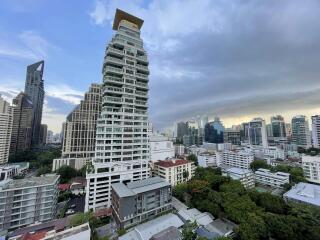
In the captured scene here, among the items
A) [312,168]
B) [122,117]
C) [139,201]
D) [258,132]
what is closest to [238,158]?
[312,168]

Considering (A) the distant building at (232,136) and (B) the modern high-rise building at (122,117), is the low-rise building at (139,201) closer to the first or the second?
(B) the modern high-rise building at (122,117)

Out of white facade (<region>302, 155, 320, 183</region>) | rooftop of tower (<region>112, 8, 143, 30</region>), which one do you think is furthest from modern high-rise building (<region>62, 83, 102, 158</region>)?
white facade (<region>302, 155, 320, 183</region>)

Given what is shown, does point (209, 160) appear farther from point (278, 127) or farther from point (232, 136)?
point (278, 127)

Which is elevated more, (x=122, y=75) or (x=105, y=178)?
(x=122, y=75)

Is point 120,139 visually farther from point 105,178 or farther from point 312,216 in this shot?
point 312,216

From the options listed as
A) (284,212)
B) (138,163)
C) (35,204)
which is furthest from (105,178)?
(284,212)

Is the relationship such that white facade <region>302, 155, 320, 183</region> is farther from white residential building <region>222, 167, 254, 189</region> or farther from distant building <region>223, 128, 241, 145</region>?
distant building <region>223, 128, 241, 145</region>
